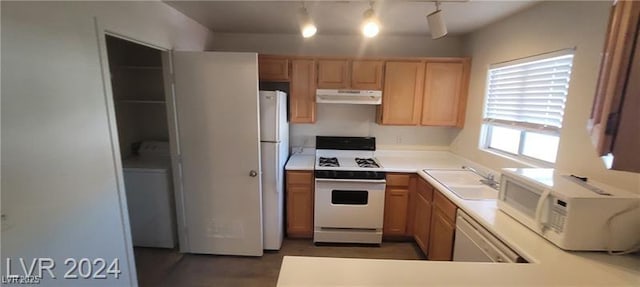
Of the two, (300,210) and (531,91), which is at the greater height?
(531,91)

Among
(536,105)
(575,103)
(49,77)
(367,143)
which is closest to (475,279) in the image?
(575,103)

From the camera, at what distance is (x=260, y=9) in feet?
7.48

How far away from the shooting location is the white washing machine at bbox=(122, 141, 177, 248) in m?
2.60

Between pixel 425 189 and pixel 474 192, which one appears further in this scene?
pixel 425 189

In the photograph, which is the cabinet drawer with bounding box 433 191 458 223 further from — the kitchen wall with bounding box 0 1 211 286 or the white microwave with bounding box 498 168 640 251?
the kitchen wall with bounding box 0 1 211 286

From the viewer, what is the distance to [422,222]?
2.68 metres

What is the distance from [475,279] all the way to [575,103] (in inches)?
57.9

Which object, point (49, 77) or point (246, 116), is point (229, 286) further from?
point (49, 77)

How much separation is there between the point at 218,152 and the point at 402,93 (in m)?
2.12

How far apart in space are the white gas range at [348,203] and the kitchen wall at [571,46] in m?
1.19

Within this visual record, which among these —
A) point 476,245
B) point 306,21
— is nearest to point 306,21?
point 306,21

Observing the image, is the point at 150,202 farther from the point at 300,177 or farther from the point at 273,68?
→ the point at 273,68

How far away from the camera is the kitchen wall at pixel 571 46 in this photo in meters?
1.55

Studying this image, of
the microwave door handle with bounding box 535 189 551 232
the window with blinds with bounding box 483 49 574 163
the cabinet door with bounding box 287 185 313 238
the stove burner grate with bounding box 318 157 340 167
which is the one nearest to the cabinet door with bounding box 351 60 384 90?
the stove burner grate with bounding box 318 157 340 167
